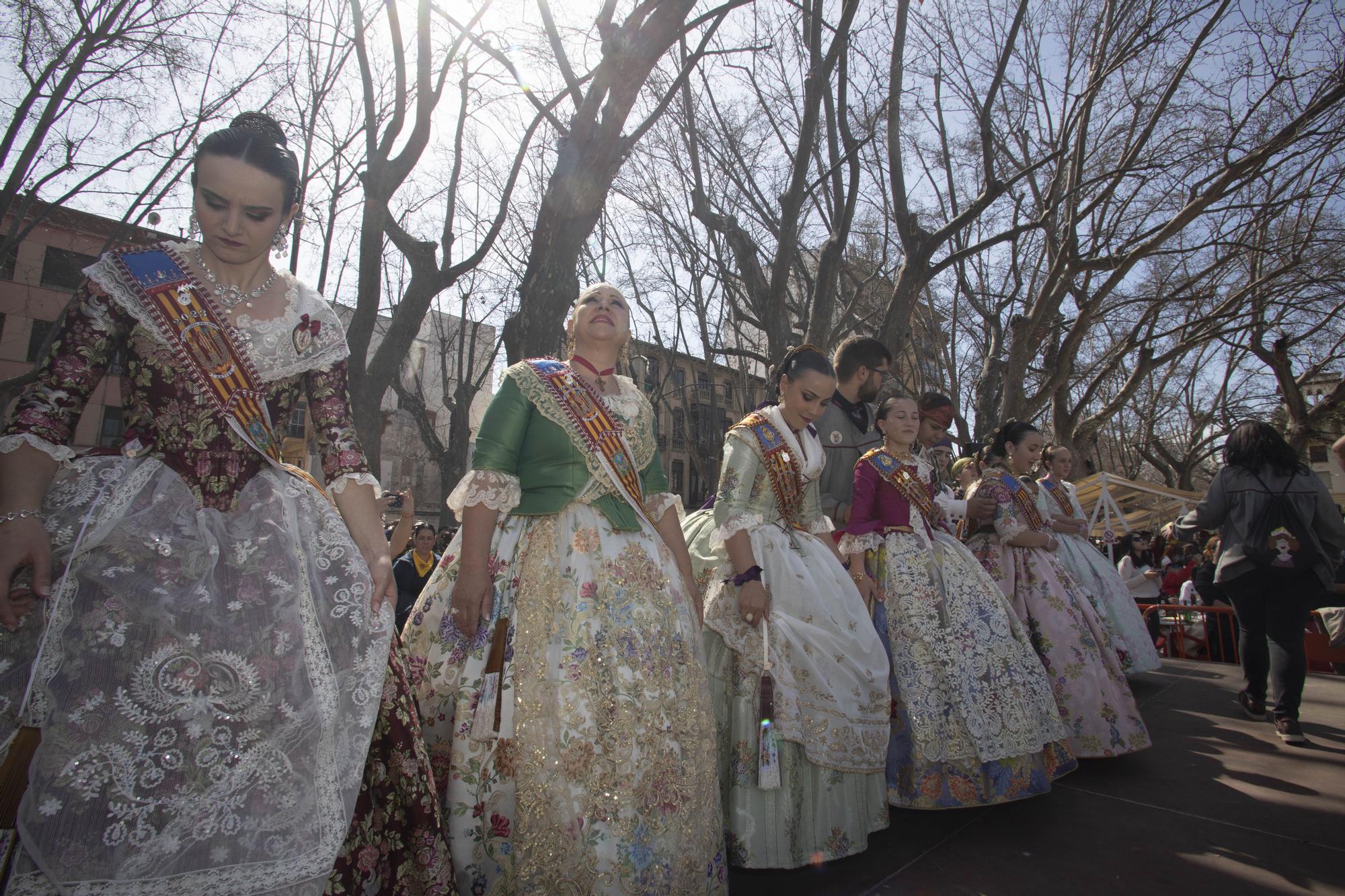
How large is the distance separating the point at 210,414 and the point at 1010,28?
8.46 meters

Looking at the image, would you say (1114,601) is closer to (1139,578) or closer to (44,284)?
(1139,578)

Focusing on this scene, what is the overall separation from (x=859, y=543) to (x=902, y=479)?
0.45 m

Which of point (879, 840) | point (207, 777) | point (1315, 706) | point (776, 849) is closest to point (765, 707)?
point (776, 849)

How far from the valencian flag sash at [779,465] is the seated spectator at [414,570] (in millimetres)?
4054

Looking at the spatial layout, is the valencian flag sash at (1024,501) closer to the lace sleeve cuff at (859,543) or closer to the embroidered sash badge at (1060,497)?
the embroidered sash badge at (1060,497)

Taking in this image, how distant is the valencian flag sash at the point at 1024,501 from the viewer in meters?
4.64

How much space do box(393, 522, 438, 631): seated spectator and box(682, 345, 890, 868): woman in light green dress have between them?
4.04 m

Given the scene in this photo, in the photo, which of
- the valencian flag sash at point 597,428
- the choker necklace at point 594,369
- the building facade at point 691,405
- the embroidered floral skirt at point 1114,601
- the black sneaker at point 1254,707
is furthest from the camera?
the building facade at point 691,405

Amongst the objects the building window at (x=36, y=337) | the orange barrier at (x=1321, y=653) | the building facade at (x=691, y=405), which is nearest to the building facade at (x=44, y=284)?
the building window at (x=36, y=337)

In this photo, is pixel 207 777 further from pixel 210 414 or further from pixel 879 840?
pixel 879 840

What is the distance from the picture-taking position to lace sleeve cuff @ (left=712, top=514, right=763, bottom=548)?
298 cm

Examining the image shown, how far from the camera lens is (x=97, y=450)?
1838 millimetres

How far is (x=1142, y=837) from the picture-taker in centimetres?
298

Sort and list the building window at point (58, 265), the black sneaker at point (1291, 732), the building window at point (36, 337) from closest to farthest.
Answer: the black sneaker at point (1291, 732) < the building window at point (36, 337) < the building window at point (58, 265)
